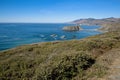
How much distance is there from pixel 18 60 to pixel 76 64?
435 centimetres

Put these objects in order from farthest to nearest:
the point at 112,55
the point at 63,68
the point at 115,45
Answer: the point at 115,45
the point at 112,55
the point at 63,68

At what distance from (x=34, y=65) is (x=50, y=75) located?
1.95 metres

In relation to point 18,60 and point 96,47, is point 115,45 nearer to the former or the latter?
point 96,47

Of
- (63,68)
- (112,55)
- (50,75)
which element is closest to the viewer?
(50,75)

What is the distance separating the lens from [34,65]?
10.1 meters

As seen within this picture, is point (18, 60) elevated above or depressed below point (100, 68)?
above

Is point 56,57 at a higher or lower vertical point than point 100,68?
higher

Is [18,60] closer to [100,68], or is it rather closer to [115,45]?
[100,68]

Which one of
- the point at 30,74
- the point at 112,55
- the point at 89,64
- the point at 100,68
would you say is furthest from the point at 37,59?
the point at 112,55

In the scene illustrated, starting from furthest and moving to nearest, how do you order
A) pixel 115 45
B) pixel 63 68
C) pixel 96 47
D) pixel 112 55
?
1. pixel 115 45
2. pixel 96 47
3. pixel 112 55
4. pixel 63 68

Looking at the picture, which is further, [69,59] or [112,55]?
[112,55]

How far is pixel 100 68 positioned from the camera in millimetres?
10273

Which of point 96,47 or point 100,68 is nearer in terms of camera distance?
point 100,68

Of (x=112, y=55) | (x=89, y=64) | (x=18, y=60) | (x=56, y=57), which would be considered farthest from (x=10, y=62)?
(x=112, y=55)
